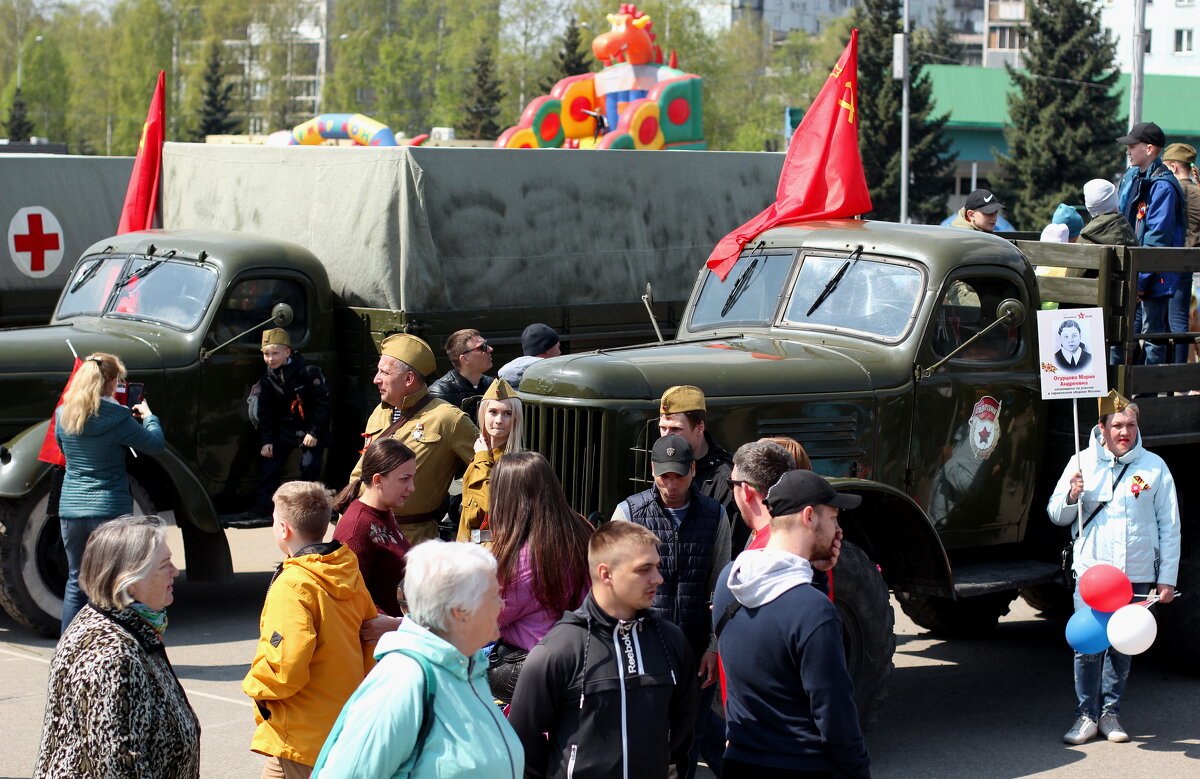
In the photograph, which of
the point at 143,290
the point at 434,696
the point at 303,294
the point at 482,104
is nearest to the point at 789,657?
the point at 434,696

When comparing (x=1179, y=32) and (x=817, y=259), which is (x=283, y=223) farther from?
(x=1179, y=32)

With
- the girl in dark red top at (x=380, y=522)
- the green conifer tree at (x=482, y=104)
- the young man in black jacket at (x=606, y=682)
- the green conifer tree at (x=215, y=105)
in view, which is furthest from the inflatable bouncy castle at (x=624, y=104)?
the green conifer tree at (x=215, y=105)

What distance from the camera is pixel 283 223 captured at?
9492 millimetres

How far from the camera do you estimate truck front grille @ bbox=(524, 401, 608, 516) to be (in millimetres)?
5941

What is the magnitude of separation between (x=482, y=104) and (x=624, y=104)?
91.5 ft

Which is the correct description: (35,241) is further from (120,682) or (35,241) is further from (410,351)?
(120,682)

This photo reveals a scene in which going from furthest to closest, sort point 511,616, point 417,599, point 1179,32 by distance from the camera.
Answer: point 1179,32
point 511,616
point 417,599

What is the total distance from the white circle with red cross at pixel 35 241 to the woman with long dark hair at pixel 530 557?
7578 mm

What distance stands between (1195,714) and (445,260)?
4807 mm

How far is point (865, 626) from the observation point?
5.89 meters

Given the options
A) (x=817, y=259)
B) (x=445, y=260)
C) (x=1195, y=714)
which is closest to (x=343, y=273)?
(x=445, y=260)

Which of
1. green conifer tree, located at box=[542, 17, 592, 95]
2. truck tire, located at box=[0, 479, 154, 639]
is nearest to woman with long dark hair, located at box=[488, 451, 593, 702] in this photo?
truck tire, located at box=[0, 479, 154, 639]

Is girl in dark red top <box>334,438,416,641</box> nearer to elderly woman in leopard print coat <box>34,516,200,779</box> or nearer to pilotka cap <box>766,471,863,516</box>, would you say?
elderly woman in leopard print coat <box>34,516,200,779</box>

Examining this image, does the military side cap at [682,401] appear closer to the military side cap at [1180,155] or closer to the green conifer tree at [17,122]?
the military side cap at [1180,155]
